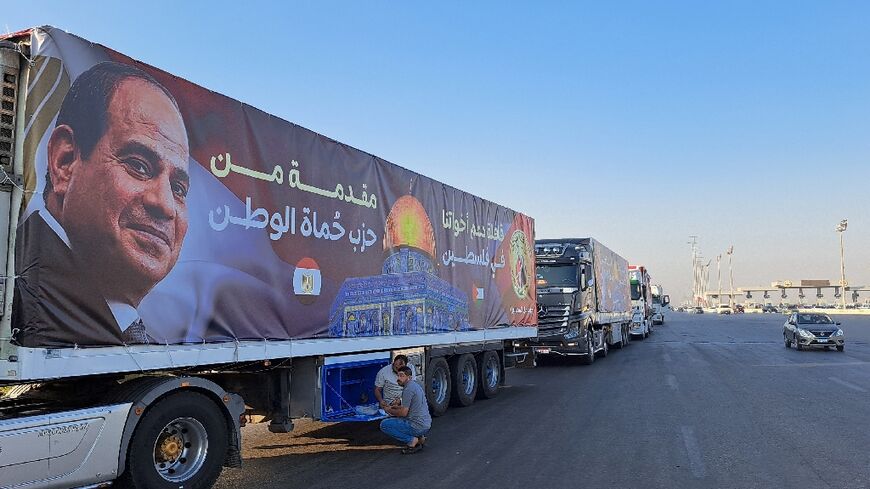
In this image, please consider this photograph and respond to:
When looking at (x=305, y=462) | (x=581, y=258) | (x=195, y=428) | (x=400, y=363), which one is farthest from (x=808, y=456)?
(x=581, y=258)

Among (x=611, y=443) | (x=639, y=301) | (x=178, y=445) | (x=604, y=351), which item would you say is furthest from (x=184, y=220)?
(x=639, y=301)

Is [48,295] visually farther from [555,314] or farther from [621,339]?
[621,339]

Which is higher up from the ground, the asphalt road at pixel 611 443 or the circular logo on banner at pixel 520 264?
the circular logo on banner at pixel 520 264

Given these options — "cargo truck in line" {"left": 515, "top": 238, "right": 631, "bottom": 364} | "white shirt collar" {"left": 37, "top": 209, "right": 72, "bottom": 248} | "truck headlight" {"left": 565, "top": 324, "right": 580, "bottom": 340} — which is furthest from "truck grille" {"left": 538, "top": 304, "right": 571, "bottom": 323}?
"white shirt collar" {"left": 37, "top": 209, "right": 72, "bottom": 248}

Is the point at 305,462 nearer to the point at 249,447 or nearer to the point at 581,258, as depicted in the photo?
the point at 249,447

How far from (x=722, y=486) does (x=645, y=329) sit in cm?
3055

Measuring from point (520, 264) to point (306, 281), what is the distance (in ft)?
25.7

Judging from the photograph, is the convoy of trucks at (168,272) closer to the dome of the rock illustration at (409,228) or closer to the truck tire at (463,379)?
the dome of the rock illustration at (409,228)

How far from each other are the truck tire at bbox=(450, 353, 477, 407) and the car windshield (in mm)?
18701

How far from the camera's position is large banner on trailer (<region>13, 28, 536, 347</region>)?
4.72 metres

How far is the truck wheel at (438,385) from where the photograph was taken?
10176mm

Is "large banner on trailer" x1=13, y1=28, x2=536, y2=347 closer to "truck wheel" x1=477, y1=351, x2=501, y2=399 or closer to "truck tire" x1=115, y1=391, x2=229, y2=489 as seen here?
"truck tire" x1=115, y1=391, x2=229, y2=489

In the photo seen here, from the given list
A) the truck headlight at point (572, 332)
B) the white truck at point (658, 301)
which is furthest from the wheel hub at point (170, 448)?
the white truck at point (658, 301)

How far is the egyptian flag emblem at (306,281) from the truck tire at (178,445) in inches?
65.2
